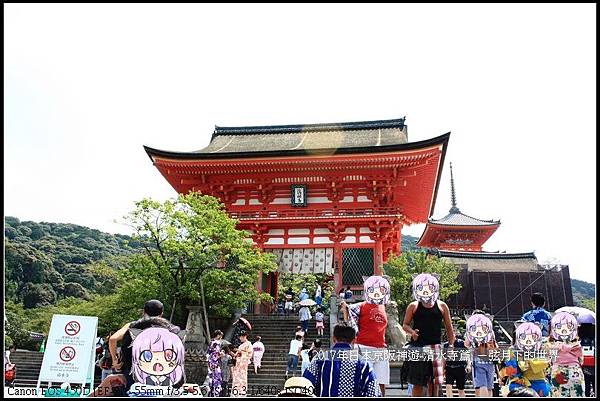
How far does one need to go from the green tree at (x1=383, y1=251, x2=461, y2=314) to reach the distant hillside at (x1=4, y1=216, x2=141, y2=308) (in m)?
23.3

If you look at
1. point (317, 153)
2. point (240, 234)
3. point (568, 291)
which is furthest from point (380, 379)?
point (568, 291)

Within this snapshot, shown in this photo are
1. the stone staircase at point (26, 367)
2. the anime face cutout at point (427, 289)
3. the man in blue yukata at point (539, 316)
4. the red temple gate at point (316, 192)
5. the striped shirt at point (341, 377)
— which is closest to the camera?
the striped shirt at point (341, 377)

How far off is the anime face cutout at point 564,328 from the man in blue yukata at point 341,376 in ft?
12.6

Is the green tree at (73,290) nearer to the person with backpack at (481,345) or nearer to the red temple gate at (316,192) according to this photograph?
the red temple gate at (316,192)

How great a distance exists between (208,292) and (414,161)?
34.1 feet

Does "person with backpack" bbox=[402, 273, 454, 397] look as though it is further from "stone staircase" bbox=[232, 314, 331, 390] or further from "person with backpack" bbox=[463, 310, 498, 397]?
"stone staircase" bbox=[232, 314, 331, 390]

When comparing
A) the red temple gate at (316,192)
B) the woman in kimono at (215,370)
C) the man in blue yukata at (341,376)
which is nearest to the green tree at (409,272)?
the red temple gate at (316,192)

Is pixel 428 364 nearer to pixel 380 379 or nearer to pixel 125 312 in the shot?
pixel 380 379

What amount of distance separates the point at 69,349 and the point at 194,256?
682 cm

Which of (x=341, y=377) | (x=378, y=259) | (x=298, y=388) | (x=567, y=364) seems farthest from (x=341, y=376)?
(x=378, y=259)

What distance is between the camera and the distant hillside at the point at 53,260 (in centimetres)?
4834

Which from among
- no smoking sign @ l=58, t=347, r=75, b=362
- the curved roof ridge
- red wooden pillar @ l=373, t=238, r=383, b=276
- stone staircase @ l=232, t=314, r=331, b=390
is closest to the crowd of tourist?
no smoking sign @ l=58, t=347, r=75, b=362

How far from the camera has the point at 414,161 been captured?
20828 mm

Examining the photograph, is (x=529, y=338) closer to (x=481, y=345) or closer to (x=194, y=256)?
(x=481, y=345)
